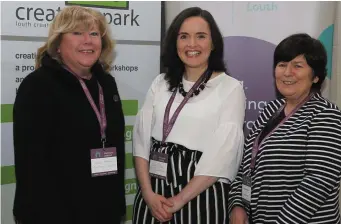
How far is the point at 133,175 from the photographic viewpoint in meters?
2.84

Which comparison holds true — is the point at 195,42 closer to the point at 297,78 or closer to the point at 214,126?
the point at 214,126

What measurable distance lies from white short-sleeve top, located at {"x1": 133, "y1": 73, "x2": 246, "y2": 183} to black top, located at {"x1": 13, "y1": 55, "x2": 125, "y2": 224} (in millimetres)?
332

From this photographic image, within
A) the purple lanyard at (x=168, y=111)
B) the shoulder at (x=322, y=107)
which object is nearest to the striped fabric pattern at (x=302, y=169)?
the shoulder at (x=322, y=107)

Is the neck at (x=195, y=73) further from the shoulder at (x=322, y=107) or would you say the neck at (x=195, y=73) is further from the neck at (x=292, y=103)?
the shoulder at (x=322, y=107)

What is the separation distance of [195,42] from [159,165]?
62 cm

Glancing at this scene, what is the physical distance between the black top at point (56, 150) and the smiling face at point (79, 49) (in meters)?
0.07

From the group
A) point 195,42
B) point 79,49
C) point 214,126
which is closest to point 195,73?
point 195,42

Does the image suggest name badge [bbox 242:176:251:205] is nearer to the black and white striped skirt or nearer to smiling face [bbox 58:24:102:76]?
the black and white striped skirt

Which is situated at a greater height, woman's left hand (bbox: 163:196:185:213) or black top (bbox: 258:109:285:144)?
black top (bbox: 258:109:285:144)

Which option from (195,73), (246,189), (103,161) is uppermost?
(195,73)

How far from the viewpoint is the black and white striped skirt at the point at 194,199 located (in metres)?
2.00

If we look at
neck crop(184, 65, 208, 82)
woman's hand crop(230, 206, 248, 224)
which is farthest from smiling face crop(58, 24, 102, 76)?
woman's hand crop(230, 206, 248, 224)

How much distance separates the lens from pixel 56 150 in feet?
5.97

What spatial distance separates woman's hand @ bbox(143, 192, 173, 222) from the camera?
2.00 m
